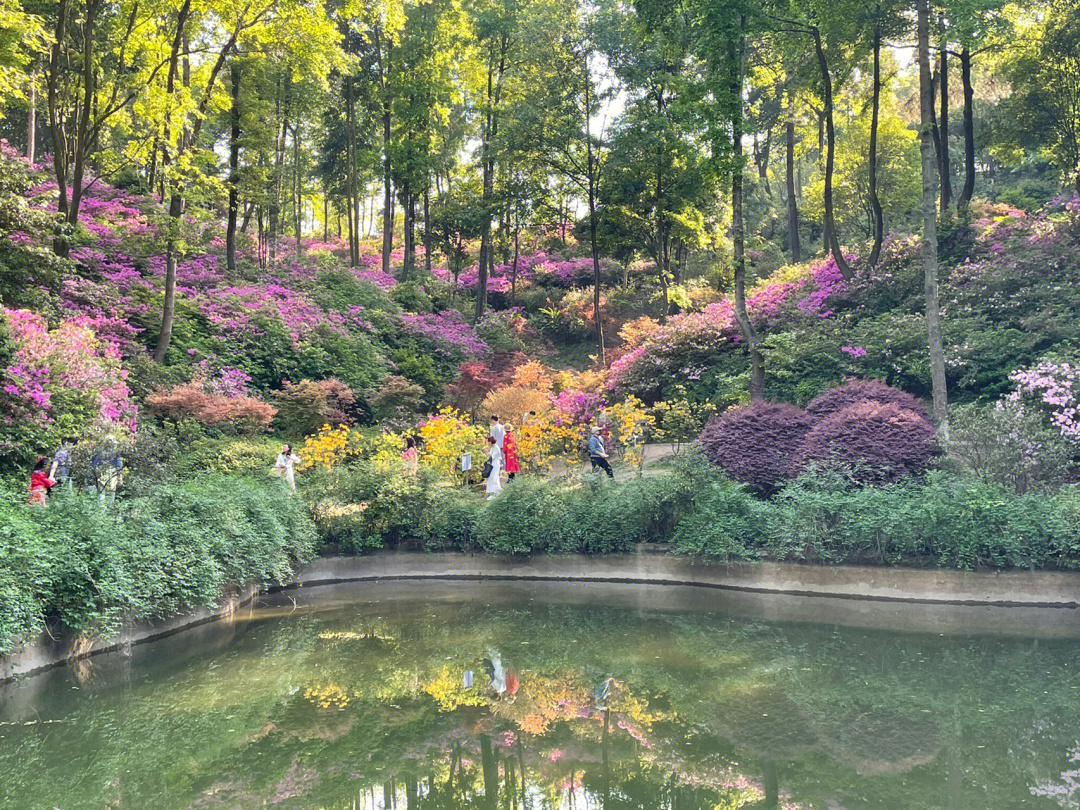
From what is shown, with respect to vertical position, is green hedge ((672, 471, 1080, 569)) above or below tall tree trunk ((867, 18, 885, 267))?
below

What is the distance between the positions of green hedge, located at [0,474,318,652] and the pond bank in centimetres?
41

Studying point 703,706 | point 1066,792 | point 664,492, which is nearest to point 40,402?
point 664,492

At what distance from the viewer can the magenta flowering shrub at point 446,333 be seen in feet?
88.0

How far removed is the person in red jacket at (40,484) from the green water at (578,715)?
2.90m

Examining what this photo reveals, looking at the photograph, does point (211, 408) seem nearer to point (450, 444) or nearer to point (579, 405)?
point (450, 444)

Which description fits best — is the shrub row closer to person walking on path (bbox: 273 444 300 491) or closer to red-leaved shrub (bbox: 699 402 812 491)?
red-leaved shrub (bbox: 699 402 812 491)

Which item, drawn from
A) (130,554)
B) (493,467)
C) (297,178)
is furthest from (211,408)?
(297,178)

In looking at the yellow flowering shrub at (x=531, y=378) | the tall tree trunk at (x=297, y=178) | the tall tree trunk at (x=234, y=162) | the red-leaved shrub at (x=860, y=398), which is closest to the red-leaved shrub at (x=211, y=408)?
the yellow flowering shrub at (x=531, y=378)

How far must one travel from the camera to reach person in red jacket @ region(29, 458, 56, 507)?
1075cm

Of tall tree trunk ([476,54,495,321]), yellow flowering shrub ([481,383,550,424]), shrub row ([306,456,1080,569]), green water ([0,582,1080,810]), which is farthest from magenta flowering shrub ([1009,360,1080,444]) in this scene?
tall tree trunk ([476,54,495,321])

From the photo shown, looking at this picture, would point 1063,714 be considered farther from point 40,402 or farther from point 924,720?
point 40,402

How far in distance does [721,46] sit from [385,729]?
1626 centimetres

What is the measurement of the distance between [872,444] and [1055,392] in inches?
133

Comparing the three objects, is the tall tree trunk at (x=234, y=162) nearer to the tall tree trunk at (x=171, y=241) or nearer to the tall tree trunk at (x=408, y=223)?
the tall tree trunk at (x=171, y=241)
